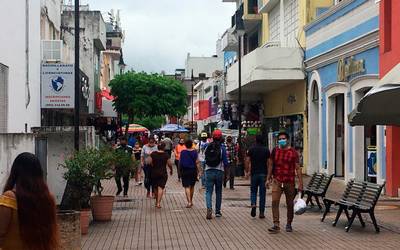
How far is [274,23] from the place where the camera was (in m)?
35.3

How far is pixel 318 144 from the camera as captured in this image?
26938mm

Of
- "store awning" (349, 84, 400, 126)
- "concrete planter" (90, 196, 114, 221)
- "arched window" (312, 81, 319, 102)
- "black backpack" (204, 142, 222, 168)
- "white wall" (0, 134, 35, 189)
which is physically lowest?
"concrete planter" (90, 196, 114, 221)

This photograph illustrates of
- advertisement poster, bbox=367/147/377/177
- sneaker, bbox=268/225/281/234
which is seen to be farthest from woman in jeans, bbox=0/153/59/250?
advertisement poster, bbox=367/147/377/177

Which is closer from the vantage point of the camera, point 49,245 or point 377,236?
point 49,245

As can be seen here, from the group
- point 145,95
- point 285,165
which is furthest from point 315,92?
point 145,95

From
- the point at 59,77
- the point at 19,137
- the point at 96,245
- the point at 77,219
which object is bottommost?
the point at 96,245

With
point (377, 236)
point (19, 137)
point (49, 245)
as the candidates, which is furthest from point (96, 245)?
point (49, 245)

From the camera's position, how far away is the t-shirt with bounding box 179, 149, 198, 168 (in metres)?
16.0

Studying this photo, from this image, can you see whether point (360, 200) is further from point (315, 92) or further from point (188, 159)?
point (315, 92)

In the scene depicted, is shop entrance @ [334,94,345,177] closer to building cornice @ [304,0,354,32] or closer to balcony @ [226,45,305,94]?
building cornice @ [304,0,354,32]

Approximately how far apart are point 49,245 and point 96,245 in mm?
6360

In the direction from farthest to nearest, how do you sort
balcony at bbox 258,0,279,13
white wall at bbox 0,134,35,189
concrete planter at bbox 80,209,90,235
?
balcony at bbox 258,0,279,13, concrete planter at bbox 80,209,90,235, white wall at bbox 0,134,35,189

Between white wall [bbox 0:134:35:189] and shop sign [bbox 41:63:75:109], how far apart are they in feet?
38.1

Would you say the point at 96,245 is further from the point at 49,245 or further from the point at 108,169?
the point at 49,245
